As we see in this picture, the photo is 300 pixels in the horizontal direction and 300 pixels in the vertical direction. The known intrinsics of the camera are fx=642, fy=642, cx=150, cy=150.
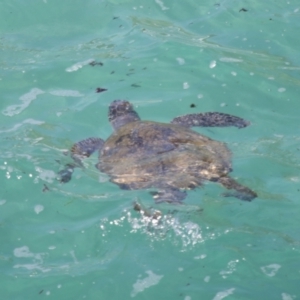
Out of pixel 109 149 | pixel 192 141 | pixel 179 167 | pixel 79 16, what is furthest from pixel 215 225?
pixel 79 16

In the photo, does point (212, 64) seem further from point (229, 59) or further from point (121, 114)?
point (121, 114)

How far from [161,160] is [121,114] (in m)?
1.48

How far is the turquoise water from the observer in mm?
5367

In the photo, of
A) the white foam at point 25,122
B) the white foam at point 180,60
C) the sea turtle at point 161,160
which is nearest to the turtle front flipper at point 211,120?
the sea turtle at point 161,160

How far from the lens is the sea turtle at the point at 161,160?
601cm

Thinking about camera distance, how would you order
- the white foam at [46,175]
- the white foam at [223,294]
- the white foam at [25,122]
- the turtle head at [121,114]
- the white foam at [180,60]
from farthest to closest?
the white foam at [180,60], the white foam at [25,122], the turtle head at [121,114], the white foam at [46,175], the white foam at [223,294]

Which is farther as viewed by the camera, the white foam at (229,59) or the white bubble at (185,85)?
the white foam at (229,59)

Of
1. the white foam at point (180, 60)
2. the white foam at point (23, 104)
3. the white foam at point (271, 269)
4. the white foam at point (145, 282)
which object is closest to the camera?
the white foam at point (145, 282)

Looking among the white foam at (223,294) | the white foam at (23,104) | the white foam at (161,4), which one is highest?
the white foam at (161,4)

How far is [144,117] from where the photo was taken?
7.86 meters

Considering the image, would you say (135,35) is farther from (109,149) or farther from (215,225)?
(215,225)

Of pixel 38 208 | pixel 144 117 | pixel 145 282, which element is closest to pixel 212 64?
pixel 144 117

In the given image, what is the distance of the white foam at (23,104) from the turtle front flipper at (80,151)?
125 cm

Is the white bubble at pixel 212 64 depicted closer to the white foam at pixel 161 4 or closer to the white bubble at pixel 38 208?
the white foam at pixel 161 4
